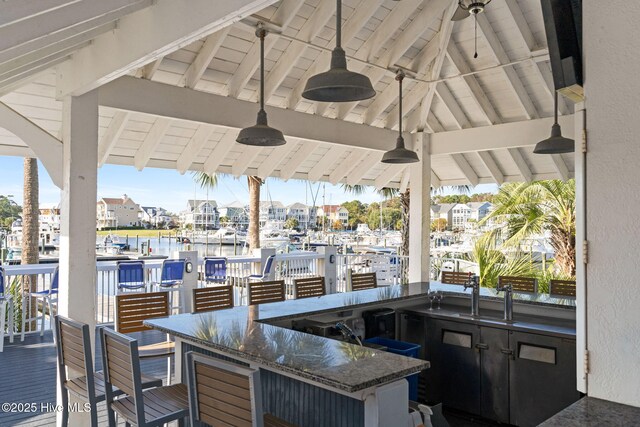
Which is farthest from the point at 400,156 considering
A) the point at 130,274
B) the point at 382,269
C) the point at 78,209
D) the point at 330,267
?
the point at 382,269

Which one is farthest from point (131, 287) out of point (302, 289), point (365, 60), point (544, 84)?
point (544, 84)

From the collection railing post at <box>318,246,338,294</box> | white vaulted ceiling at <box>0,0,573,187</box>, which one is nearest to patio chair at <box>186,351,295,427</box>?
white vaulted ceiling at <box>0,0,573,187</box>

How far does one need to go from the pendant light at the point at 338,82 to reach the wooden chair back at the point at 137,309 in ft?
7.23

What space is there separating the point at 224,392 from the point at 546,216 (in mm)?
8674

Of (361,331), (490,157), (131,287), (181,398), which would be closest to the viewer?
(181,398)

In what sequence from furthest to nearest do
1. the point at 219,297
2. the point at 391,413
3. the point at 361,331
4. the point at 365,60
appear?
the point at 365,60
the point at 219,297
the point at 361,331
the point at 391,413

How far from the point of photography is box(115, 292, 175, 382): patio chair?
4.02 metres

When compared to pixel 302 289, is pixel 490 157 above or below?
above

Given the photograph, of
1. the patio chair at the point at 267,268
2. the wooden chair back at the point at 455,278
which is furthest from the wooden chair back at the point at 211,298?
the patio chair at the point at 267,268

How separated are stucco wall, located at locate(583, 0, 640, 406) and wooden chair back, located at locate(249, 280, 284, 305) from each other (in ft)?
11.6

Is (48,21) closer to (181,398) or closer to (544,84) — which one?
(181,398)

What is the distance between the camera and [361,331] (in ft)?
13.5

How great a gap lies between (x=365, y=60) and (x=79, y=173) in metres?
3.74

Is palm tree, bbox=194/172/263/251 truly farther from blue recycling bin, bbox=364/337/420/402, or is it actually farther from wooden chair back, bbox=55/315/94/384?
wooden chair back, bbox=55/315/94/384
